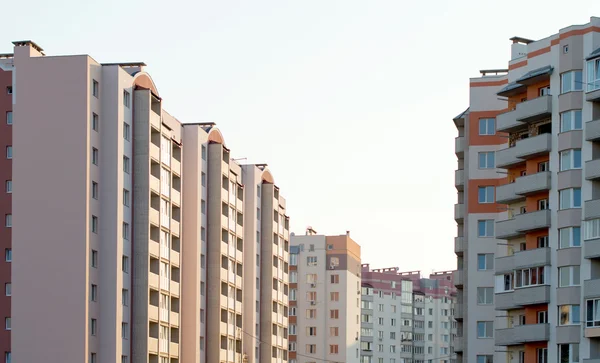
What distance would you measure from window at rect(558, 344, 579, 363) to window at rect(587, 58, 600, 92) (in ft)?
51.7

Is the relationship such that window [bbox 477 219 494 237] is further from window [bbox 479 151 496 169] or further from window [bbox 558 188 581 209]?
window [bbox 558 188 581 209]

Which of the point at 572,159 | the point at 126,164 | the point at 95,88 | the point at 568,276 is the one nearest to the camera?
the point at 568,276

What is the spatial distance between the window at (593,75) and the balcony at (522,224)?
851cm

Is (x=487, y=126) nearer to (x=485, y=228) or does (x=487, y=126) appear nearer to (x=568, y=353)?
(x=485, y=228)

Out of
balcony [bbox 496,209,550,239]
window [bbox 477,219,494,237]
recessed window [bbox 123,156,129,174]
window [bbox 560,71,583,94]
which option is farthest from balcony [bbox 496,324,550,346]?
recessed window [bbox 123,156,129,174]

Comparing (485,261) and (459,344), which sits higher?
(485,261)

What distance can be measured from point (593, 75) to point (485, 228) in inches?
843

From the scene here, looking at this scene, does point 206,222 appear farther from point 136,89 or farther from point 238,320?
point 136,89

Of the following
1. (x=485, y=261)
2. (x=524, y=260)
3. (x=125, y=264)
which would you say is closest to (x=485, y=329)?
(x=485, y=261)

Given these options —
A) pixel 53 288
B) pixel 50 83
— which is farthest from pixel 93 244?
pixel 50 83

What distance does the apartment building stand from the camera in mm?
76000

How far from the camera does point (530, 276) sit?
77562 mm

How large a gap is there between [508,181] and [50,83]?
32.2 metres

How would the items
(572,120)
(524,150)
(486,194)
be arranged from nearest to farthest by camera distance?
1. (572,120)
2. (524,150)
3. (486,194)
